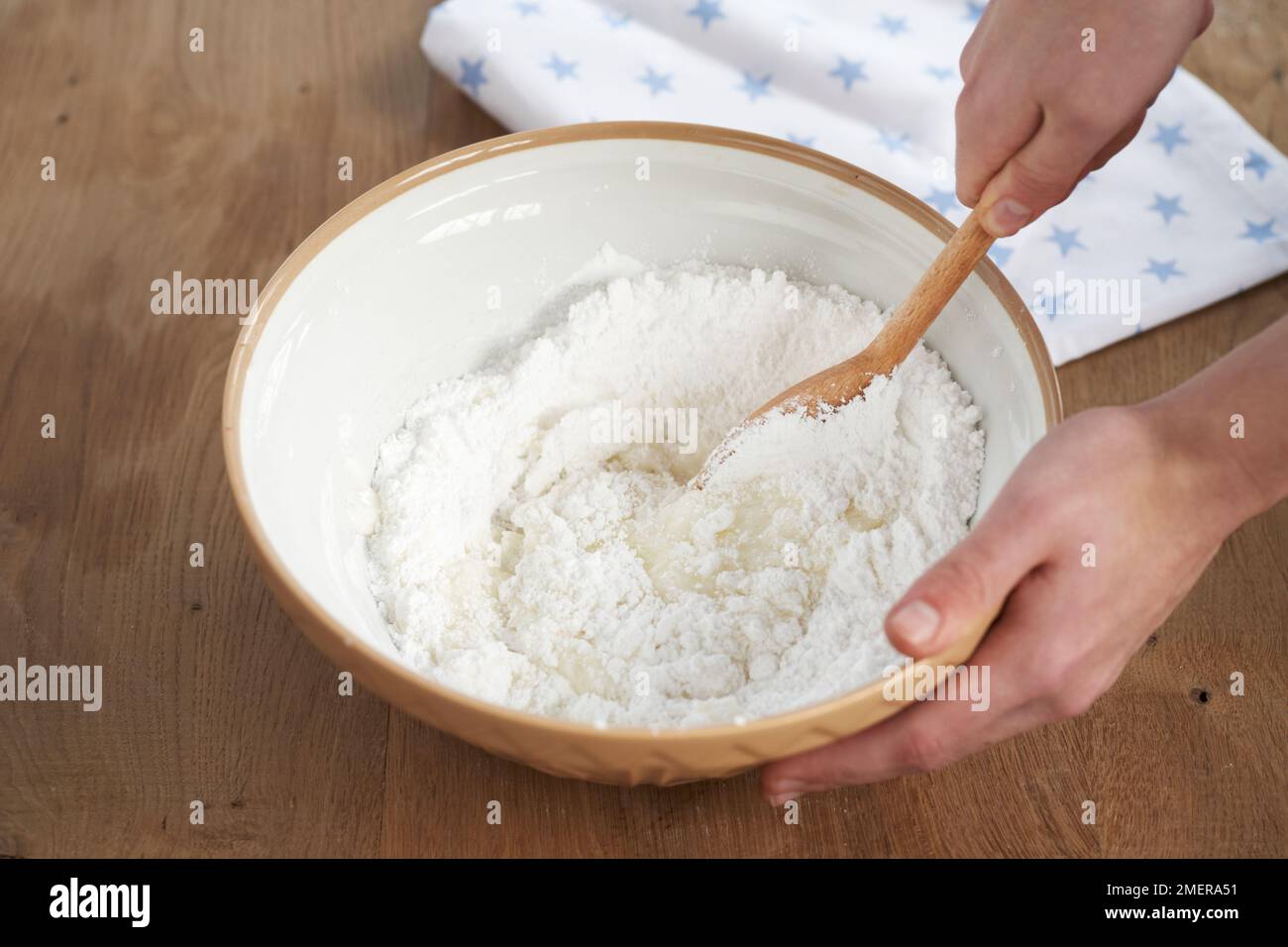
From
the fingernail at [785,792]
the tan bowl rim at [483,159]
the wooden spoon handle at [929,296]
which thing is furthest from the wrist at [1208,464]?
the fingernail at [785,792]

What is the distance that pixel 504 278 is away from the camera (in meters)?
0.95

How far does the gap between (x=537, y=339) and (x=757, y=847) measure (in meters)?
0.42

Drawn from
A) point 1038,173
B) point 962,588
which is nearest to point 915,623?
point 962,588

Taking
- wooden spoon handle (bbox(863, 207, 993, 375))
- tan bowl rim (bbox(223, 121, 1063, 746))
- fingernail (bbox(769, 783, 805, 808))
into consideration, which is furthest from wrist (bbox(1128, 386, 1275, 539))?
fingernail (bbox(769, 783, 805, 808))

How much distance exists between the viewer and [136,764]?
0.81 m

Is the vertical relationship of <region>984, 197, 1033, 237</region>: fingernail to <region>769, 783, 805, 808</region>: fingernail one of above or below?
above

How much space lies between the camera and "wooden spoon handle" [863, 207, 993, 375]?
0.83 meters

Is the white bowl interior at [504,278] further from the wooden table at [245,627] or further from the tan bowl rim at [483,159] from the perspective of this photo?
the wooden table at [245,627]

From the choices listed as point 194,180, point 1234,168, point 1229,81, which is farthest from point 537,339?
point 1229,81

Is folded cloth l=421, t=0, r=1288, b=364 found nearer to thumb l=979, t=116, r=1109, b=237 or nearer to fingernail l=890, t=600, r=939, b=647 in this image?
thumb l=979, t=116, r=1109, b=237

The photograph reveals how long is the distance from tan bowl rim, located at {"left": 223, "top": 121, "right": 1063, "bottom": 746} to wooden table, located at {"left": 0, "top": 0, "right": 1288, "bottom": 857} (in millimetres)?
133

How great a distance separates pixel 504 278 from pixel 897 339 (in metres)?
0.31

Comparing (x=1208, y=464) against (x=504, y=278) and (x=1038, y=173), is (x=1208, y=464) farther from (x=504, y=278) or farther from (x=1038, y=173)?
(x=504, y=278)

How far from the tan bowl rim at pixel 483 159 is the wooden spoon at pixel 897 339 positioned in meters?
0.03
